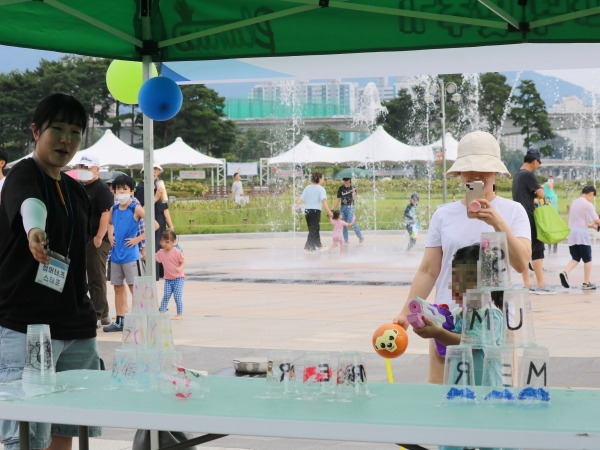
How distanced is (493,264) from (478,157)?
96 cm

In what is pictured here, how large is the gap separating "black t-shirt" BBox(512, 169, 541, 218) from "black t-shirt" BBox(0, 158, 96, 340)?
923cm

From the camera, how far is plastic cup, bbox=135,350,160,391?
360cm

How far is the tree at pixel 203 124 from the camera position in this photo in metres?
49.5

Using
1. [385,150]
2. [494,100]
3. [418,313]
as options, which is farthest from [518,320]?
[494,100]

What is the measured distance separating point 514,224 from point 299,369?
141 cm

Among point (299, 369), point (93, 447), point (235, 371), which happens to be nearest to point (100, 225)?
point (93, 447)

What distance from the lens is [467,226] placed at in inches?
175

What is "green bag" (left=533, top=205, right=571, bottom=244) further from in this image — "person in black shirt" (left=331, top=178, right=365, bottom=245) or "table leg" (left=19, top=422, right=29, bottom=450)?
"person in black shirt" (left=331, top=178, right=365, bottom=245)

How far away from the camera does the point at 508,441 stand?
8.97 ft

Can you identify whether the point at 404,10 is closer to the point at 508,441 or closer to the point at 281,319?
the point at 508,441

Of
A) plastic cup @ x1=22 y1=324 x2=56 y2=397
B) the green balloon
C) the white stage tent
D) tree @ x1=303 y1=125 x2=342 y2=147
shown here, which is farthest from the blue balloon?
tree @ x1=303 y1=125 x2=342 y2=147

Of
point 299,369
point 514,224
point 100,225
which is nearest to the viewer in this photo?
point 299,369

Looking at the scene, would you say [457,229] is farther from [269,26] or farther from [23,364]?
[23,364]

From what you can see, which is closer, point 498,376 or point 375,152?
point 498,376
